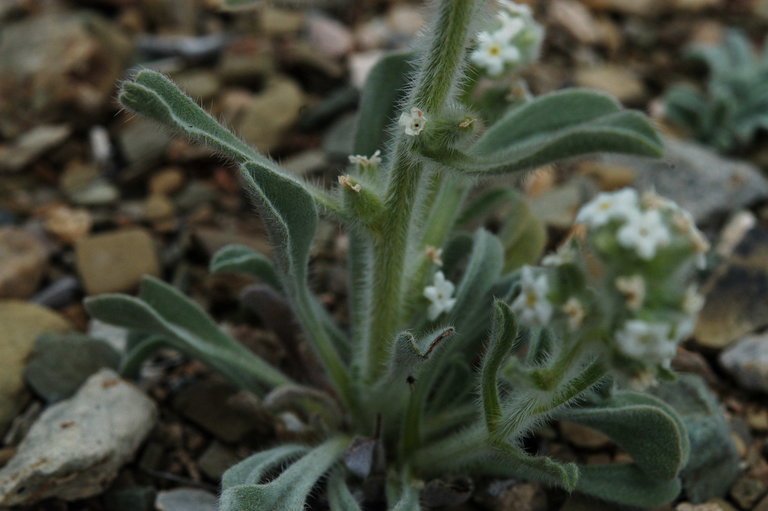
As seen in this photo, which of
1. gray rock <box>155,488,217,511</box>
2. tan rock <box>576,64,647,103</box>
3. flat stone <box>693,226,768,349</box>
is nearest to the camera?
gray rock <box>155,488,217,511</box>

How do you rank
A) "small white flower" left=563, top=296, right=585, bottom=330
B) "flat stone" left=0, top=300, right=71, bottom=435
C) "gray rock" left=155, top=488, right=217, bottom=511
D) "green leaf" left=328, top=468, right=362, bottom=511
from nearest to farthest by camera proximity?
"small white flower" left=563, top=296, right=585, bottom=330 < "green leaf" left=328, top=468, right=362, bottom=511 < "gray rock" left=155, top=488, right=217, bottom=511 < "flat stone" left=0, top=300, right=71, bottom=435

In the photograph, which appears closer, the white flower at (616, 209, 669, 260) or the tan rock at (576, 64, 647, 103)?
the white flower at (616, 209, 669, 260)

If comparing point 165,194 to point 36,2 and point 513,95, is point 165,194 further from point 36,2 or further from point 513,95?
point 513,95

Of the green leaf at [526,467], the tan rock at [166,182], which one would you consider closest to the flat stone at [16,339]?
the tan rock at [166,182]

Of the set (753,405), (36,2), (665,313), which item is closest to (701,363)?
(753,405)

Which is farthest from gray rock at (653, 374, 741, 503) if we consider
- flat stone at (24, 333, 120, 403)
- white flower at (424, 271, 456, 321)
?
flat stone at (24, 333, 120, 403)

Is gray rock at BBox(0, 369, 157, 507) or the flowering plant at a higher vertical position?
the flowering plant

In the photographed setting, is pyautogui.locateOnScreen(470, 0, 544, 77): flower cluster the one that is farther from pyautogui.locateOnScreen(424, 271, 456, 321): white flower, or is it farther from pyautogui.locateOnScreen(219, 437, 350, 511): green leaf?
pyautogui.locateOnScreen(219, 437, 350, 511): green leaf

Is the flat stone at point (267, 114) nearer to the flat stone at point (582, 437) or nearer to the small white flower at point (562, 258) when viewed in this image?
the flat stone at point (582, 437)

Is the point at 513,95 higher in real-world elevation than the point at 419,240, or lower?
higher
